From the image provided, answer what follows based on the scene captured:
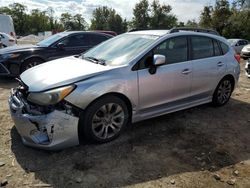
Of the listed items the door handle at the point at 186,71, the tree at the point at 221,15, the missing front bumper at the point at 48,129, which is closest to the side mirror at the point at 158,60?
the door handle at the point at 186,71

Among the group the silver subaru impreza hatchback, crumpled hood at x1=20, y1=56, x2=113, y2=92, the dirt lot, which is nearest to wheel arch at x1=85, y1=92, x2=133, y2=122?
the silver subaru impreza hatchback

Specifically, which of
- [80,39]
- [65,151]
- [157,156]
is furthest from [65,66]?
[80,39]

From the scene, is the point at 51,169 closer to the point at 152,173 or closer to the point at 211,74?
the point at 152,173

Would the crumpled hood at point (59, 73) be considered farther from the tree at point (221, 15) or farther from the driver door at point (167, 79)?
the tree at point (221, 15)

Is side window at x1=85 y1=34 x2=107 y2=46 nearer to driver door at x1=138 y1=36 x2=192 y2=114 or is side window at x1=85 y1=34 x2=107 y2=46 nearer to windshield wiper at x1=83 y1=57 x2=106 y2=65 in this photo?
windshield wiper at x1=83 y1=57 x2=106 y2=65

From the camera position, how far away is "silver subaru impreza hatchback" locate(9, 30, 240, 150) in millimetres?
3826

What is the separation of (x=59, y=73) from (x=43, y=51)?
15.5ft

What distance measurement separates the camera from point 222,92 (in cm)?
610

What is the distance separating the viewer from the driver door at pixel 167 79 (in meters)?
4.56

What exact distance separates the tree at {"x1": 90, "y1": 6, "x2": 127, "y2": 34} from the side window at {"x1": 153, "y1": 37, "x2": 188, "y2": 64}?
6251 cm

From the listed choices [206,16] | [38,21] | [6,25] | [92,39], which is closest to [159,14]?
[206,16]

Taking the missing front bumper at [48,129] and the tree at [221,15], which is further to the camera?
the tree at [221,15]

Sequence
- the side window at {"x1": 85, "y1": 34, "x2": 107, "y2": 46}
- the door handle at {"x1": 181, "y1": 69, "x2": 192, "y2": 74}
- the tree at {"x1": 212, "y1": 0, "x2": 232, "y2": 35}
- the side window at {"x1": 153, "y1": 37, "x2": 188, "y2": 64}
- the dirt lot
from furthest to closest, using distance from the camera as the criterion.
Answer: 1. the tree at {"x1": 212, "y1": 0, "x2": 232, "y2": 35}
2. the side window at {"x1": 85, "y1": 34, "x2": 107, "y2": 46}
3. the door handle at {"x1": 181, "y1": 69, "x2": 192, "y2": 74}
4. the side window at {"x1": 153, "y1": 37, "x2": 188, "y2": 64}
5. the dirt lot

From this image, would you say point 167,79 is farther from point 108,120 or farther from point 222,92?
point 222,92
